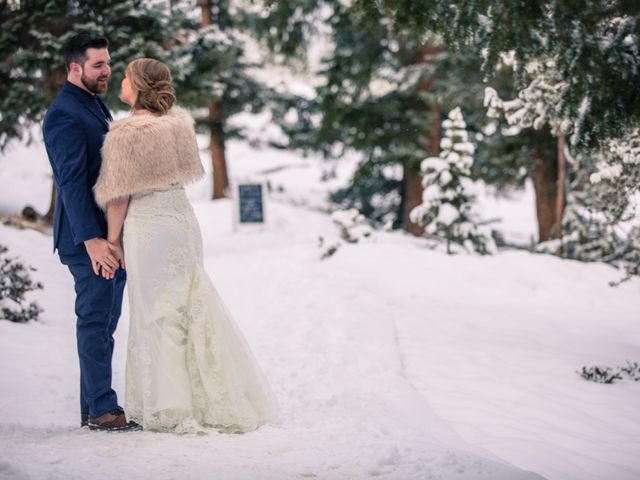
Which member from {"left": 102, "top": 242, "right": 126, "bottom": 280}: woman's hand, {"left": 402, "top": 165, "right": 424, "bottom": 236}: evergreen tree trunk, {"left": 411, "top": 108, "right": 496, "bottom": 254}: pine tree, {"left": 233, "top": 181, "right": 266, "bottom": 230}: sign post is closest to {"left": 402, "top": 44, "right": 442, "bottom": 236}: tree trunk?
{"left": 402, "top": 165, "right": 424, "bottom": 236}: evergreen tree trunk

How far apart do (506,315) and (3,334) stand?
558 centimetres

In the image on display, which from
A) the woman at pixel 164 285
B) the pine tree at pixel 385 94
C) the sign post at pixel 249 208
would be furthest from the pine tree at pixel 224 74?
the woman at pixel 164 285

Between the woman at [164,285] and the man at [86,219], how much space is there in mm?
119

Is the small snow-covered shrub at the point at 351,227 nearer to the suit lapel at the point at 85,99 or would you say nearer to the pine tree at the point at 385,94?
the pine tree at the point at 385,94

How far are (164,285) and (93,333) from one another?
526mm

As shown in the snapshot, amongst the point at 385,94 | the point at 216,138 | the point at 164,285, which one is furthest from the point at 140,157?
the point at 216,138

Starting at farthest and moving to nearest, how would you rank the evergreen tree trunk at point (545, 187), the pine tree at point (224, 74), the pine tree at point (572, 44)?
the pine tree at point (224, 74), the evergreen tree trunk at point (545, 187), the pine tree at point (572, 44)

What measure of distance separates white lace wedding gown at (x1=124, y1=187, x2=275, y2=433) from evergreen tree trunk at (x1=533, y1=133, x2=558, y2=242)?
33.9 feet

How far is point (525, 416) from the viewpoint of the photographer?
4.72 m

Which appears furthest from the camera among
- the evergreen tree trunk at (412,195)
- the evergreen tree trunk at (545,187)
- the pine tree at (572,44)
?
the evergreen tree trunk at (412,195)

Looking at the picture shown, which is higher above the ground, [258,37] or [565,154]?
[258,37]

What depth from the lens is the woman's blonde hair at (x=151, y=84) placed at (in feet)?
12.8

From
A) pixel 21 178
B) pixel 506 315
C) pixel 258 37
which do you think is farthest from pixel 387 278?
pixel 21 178

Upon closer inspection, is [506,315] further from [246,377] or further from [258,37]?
[258,37]
